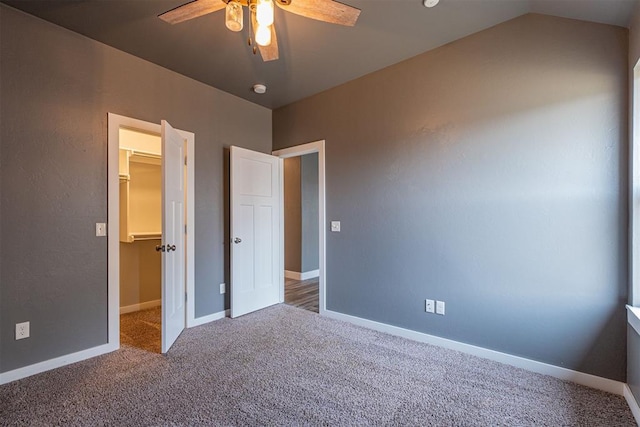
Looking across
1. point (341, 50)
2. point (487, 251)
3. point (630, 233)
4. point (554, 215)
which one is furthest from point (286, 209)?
point (630, 233)

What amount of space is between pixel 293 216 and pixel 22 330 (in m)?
4.03

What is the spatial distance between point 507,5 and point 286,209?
14.6ft

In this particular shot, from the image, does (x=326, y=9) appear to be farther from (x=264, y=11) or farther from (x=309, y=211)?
(x=309, y=211)

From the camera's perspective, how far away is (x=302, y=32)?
7.94 ft

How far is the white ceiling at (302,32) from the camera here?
2.10m

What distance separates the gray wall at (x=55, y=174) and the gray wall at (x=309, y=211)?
311cm

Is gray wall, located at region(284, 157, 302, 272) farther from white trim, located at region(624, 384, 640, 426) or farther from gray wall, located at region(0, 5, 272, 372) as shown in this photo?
white trim, located at region(624, 384, 640, 426)

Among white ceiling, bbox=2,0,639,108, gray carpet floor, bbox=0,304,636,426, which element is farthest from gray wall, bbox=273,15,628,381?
gray carpet floor, bbox=0,304,636,426

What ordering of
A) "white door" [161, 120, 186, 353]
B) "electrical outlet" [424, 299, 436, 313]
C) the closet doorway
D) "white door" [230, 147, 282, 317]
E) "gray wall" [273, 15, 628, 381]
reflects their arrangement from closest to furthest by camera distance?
"gray wall" [273, 15, 628, 381], "white door" [161, 120, 186, 353], "electrical outlet" [424, 299, 436, 313], "white door" [230, 147, 282, 317], the closet doorway

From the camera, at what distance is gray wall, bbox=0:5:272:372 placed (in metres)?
2.14

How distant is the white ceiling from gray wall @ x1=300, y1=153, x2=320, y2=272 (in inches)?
102

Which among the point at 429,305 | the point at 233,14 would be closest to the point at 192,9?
the point at 233,14

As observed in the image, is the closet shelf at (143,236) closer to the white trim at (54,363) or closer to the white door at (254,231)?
the white door at (254,231)

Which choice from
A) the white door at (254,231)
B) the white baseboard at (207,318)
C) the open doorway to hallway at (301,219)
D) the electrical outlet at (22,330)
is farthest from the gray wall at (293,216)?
the electrical outlet at (22,330)
